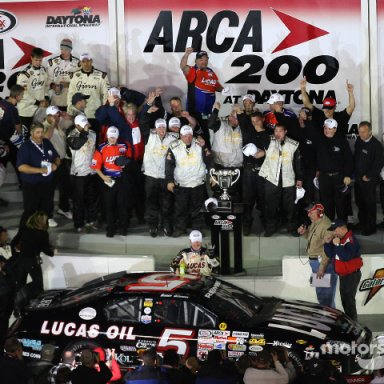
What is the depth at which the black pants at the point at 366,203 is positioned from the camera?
17.0 metres

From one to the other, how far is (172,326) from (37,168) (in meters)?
4.06

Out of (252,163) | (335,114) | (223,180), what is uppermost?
(335,114)

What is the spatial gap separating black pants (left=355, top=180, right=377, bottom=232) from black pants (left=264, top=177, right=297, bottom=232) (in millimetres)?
1069

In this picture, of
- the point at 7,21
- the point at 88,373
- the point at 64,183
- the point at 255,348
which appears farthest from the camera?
the point at 7,21

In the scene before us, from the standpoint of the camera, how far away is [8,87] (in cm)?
1948

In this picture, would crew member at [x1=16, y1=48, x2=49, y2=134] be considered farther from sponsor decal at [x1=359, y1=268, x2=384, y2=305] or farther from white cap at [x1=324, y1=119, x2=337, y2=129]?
sponsor decal at [x1=359, y1=268, x2=384, y2=305]

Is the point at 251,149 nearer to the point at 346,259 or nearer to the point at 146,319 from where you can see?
the point at 346,259

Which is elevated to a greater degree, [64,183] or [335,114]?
[335,114]

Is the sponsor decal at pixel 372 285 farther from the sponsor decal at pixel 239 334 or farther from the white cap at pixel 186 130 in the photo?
the white cap at pixel 186 130

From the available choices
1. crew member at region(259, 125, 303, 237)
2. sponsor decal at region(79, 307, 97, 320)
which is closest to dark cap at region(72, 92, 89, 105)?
crew member at region(259, 125, 303, 237)

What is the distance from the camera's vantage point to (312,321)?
13820mm

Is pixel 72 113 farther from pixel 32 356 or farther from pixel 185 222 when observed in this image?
pixel 32 356

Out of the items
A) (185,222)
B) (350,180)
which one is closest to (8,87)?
(185,222)

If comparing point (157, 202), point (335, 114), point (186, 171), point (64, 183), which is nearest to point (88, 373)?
point (186, 171)
